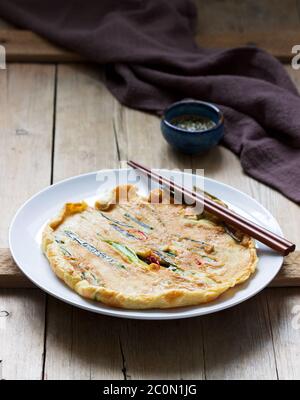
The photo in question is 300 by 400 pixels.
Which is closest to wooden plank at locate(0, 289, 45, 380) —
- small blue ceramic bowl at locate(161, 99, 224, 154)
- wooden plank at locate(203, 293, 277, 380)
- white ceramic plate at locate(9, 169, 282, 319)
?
white ceramic plate at locate(9, 169, 282, 319)

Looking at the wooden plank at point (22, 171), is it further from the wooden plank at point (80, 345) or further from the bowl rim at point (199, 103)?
the bowl rim at point (199, 103)

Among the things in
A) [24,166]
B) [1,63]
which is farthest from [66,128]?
[1,63]

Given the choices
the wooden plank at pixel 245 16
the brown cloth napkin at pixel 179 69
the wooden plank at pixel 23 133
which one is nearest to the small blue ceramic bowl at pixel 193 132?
the brown cloth napkin at pixel 179 69

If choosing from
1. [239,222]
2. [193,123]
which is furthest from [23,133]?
[239,222]

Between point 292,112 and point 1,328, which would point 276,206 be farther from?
point 1,328

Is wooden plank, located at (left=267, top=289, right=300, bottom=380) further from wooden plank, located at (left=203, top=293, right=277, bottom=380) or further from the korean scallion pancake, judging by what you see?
the korean scallion pancake

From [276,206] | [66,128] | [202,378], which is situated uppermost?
[66,128]
